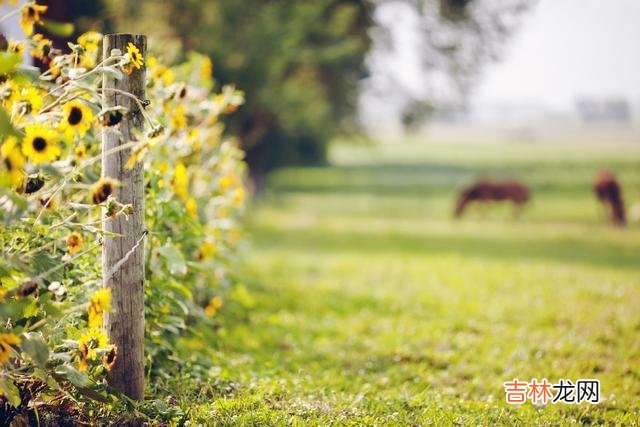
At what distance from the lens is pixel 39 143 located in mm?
2514

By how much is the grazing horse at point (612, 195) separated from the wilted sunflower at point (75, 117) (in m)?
15.7

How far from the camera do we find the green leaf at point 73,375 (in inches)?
107

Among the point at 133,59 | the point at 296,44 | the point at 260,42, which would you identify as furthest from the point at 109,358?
the point at 296,44

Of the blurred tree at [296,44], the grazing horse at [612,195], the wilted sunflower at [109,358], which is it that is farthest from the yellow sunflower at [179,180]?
the grazing horse at [612,195]

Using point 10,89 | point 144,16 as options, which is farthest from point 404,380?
point 144,16

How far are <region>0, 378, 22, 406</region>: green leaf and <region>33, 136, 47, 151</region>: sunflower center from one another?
0.91m

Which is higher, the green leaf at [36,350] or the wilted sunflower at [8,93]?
the wilted sunflower at [8,93]

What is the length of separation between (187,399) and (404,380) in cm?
165

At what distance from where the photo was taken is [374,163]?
53.5 metres

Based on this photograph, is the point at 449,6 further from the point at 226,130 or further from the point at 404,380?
the point at 404,380

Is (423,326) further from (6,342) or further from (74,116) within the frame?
(6,342)

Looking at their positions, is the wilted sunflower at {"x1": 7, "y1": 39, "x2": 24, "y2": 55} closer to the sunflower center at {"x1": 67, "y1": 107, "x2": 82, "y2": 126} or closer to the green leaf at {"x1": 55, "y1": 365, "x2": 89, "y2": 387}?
the sunflower center at {"x1": 67, "y1": 107, "x2": 82, "y2": 126}

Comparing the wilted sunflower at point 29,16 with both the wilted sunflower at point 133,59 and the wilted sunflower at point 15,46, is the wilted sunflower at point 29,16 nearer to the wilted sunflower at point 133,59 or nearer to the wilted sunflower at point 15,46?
the wilted sunflower at point 15,46

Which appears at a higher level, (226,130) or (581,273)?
(226,130)
